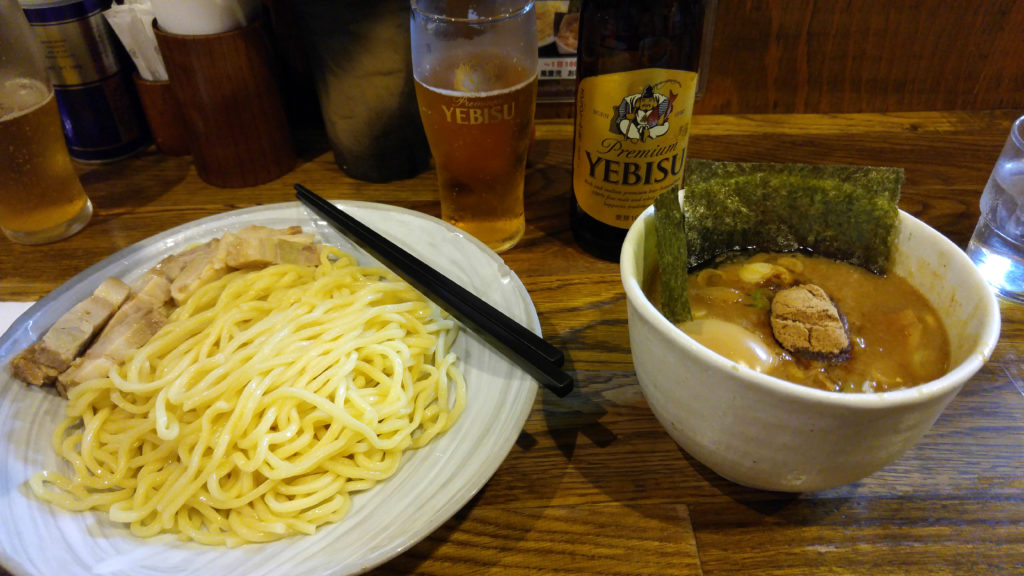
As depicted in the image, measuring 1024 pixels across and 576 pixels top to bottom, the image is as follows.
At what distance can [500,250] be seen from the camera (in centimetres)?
156

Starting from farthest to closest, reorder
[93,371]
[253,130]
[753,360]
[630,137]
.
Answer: [253,130] < [630,137] < [93,371] < [753,360]

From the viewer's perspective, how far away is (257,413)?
1090 mm

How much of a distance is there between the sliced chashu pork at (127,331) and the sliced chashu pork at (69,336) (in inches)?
0.5

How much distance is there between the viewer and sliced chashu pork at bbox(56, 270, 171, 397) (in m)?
1.12

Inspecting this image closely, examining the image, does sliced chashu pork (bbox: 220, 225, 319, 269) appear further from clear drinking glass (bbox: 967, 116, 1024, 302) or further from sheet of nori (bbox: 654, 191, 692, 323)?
clear drinking glass (bbox: 967, 116, 1024, 302)

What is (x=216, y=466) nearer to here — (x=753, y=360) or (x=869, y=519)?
(x=753, y=360)

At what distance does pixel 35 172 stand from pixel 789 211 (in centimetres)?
168

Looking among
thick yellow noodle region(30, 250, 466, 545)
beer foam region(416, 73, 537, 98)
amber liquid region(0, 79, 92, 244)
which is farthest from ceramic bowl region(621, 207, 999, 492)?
amber liquid region(0, 79, 92, 244)

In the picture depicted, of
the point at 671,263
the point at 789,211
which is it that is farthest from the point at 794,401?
the point at 789,211

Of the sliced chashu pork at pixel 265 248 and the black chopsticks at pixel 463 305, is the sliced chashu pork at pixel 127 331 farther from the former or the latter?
the black chopsticks at pixel 463 305

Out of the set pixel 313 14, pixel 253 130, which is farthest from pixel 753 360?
pixel 253 130

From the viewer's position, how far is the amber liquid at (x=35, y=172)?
149cm

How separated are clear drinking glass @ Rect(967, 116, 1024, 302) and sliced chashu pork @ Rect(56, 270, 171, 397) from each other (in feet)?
5.45

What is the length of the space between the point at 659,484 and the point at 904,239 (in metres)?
0.54
